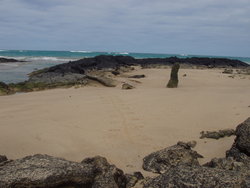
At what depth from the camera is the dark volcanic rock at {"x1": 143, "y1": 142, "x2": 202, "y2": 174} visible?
19.0 ft

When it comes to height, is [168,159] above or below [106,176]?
below

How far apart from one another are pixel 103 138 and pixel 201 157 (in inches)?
97.0

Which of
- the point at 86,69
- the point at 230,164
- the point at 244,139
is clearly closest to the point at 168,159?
the point at 230,164

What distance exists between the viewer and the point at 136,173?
17.9 feet

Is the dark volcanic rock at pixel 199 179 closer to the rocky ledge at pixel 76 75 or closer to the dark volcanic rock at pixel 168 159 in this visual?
the dark volcanic rock at pixel 168 159

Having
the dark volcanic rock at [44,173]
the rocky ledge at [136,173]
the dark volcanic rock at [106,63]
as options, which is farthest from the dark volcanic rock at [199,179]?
the dark volcanic rock at [106,63]

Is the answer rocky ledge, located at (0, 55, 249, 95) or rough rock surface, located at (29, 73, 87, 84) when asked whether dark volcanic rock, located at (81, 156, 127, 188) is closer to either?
rocky ledge, located at (0, 55, 249, 95)

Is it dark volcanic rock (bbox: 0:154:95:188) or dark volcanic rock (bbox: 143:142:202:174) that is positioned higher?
dark volcanic rock (bbox: 0:154:95:188)

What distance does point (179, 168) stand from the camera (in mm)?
4152

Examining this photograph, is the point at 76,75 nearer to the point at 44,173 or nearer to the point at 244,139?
the point at 244,139

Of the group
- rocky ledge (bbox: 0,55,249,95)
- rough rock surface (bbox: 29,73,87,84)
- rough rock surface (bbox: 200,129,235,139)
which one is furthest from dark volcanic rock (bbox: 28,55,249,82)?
rough rock surface (bbox: 200,129,235,139)

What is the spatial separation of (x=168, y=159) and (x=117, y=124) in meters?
3.15

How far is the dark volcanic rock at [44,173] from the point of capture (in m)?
4.11

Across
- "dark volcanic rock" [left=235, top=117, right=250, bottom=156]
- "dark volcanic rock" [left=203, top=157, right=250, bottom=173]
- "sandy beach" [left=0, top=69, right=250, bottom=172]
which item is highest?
"dark volcanic rock" [left=235, top=117, right=250, bottom=156]
